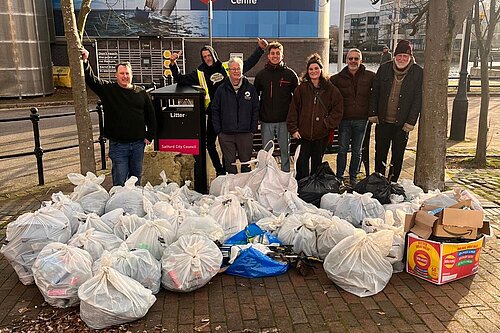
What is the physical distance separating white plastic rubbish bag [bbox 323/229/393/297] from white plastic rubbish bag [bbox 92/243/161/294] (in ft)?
4.51

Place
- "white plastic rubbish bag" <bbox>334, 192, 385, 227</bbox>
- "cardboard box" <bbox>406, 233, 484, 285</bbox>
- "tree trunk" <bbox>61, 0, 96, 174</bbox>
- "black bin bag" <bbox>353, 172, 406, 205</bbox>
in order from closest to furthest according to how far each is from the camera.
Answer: "cardboard box" <bbox>406, 233, 484, 285</bbox> < "white plastic rubbish bag" <bbox>334, 192, 385, 227</bbox> < "black bin bag" <bbox>353, 172, 406, 205</bbox> < "tree trunk" <bbox>61, 0, 96, 174</bbox>

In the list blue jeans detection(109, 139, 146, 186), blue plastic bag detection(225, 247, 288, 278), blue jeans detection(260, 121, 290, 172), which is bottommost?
blue plastic bag detection(225, 247, 288, 278)

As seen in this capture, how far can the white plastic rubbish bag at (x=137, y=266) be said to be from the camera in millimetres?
3562

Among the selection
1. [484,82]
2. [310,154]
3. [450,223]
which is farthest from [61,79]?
[450,223]

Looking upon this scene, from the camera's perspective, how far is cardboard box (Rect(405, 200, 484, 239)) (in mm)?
3717

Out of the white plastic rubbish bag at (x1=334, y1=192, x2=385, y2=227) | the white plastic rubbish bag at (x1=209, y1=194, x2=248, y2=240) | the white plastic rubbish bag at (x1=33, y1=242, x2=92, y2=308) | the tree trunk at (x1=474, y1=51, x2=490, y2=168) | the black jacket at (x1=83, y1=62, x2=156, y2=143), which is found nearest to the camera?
the white plastic rubbish bag at (x1=33, y1=242, x2=92, y2=308)

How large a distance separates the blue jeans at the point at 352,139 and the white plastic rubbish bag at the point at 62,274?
3672 millimetres

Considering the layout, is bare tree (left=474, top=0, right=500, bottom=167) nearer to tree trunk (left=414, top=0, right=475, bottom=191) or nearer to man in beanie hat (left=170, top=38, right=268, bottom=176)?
tree trunk (left=414, top=0, right=475, bottom=191)

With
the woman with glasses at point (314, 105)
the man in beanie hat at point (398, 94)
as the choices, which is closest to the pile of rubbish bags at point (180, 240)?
the woman with glasses at point (314, 105)

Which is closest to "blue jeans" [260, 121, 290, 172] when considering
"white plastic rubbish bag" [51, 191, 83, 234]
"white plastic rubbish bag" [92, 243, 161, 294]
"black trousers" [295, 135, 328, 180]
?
"black trousers" [295, 135, 328, 180]

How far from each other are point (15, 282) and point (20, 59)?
17.1 metres

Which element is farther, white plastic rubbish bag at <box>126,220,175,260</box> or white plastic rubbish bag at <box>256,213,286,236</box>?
white plastic rubbish bag at <box>256,213,286,236</box>

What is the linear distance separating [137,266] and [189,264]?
0.39 m

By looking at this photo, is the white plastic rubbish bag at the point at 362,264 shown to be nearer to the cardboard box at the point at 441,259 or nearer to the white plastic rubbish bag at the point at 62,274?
A: the cardboard box at the point at 441,259
